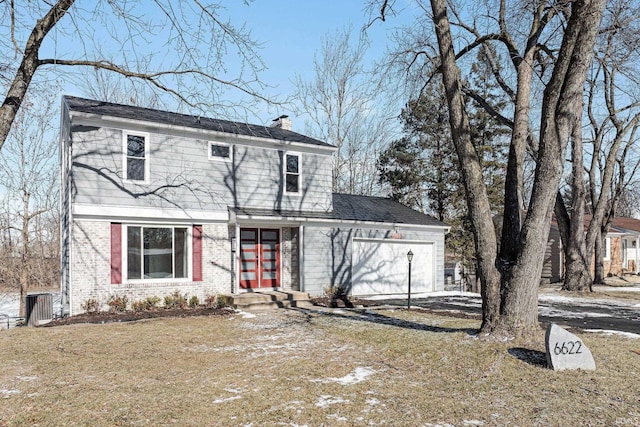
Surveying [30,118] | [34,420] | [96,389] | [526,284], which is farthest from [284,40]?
[30,118]

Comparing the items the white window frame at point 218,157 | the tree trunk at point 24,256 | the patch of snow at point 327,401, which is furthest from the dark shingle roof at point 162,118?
the patch of snow at point 327,401

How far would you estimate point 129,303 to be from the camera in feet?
38.7

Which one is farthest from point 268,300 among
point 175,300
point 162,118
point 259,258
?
point 162,118

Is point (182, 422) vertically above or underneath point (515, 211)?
underneath

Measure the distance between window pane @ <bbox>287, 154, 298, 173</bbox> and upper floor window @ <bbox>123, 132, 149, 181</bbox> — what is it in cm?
441

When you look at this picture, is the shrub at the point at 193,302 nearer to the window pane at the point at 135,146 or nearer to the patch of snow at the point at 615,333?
the window pane at the point at 135,146

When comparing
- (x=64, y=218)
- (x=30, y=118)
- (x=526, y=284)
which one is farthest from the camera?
(x=30, y=118)

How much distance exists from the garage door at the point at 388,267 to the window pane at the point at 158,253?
249 inches

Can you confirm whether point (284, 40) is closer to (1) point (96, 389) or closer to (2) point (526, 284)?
(2) point (526, 284)

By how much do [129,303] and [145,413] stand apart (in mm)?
7799

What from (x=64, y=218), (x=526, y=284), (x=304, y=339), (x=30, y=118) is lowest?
(x=304, y=339)

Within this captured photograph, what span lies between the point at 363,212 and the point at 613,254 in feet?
70.4

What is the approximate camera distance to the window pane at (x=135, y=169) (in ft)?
40.2

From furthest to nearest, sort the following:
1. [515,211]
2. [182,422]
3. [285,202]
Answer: [285,202] < [515,211] < [182,422]
